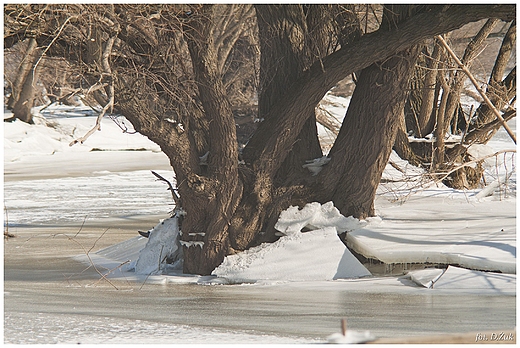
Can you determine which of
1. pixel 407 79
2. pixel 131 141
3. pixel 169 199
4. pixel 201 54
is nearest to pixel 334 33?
pixel 407 79

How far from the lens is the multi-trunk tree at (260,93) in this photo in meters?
7.88

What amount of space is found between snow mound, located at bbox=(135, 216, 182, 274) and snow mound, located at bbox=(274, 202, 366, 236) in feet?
4.34

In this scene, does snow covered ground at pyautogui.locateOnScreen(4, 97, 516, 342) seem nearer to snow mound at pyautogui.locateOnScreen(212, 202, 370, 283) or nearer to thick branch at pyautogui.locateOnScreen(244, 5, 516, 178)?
snow mound at pyautogui.locateOnScreen(212, 202, 370, 283)

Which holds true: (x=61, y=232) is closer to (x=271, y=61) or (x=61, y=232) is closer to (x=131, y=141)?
(x=271, y=61)

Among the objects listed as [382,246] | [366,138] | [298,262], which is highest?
[366,138]

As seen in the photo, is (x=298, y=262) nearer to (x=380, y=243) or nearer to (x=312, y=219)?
(x=312, y=219)

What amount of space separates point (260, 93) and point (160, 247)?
7.48ft

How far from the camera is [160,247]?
912 cm

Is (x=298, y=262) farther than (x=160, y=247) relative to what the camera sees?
No

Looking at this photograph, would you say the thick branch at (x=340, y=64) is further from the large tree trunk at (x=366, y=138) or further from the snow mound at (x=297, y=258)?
the snow mound at (x=297, y=258)

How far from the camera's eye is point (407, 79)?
891 centimetres

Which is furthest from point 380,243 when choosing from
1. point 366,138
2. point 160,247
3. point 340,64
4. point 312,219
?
point 160,247

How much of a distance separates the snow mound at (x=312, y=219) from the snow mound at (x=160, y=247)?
4.34ft

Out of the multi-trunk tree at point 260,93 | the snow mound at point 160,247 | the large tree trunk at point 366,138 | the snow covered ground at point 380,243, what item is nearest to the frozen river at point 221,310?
the snow covered ground at point 380,243
